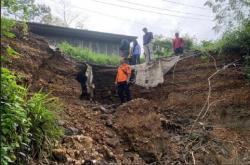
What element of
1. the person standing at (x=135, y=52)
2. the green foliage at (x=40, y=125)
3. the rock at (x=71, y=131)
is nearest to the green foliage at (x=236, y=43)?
the person standing at (x=135, y=52)

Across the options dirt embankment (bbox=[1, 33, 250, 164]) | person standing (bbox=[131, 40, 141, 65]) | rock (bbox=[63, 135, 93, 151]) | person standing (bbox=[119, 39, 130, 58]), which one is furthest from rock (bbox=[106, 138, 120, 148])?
person standing (bbox=[131, 40, 141, 65])

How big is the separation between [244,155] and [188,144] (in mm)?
1262

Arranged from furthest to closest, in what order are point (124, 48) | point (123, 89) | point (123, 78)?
point (124, 48) → point (123, 89) → point (123, 78)

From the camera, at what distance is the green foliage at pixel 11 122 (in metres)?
5.83

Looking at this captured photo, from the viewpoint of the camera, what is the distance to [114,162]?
8312mm

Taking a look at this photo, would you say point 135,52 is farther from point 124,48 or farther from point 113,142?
point 113,142

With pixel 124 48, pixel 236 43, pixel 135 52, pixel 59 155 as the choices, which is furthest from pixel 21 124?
pixel 135 52

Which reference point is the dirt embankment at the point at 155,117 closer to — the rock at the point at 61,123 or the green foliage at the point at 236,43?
the rock at the point at 61,123

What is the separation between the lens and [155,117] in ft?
32.5

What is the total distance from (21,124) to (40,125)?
0.73 meters

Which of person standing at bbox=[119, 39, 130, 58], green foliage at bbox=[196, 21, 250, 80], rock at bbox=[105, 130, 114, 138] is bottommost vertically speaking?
rock at bbox=[105, 130, 114, 138]

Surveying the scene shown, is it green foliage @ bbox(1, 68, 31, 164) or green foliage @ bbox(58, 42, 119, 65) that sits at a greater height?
green foliage @ bbox(58, 42, 119, 65)

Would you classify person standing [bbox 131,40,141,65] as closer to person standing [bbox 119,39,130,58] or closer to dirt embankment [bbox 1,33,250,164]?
person standing [bbox 119,39,130,58]

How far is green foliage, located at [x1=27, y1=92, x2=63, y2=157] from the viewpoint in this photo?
23.0 ft
